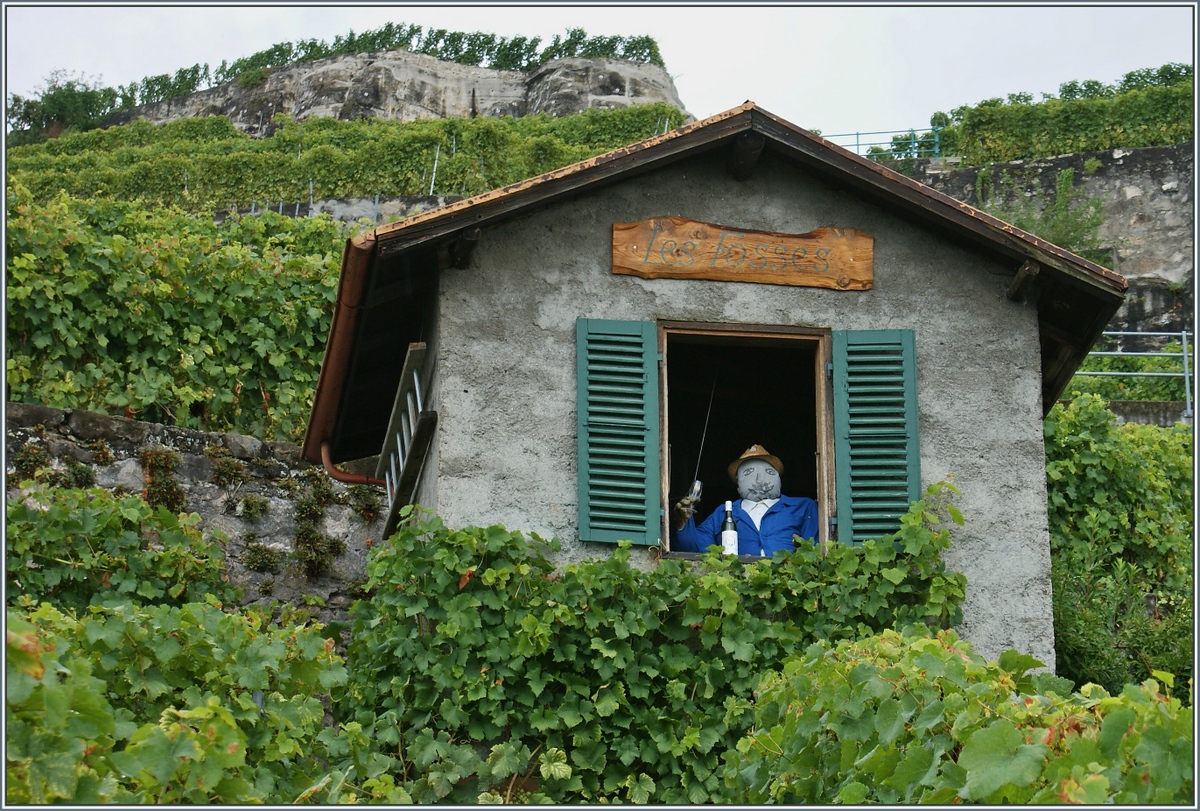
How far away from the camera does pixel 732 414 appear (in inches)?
512

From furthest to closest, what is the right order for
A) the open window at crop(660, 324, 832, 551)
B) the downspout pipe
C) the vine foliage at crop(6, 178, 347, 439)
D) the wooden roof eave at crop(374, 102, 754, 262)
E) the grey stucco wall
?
1. the vine foliage at crop(6, 178, 347, 439)
2. the open window at crop(660, 324, 832, 551)
3. the downspout pipe
4. the grey stucco wall
5. the wooden roof eave at crop(374, 102, 754, 262)

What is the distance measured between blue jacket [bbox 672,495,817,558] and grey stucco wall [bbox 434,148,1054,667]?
0.99m

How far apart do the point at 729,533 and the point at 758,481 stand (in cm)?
102

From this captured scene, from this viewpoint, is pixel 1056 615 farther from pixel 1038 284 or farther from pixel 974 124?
pixel 974 124

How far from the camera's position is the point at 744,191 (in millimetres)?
9938

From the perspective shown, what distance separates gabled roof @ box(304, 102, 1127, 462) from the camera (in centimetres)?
928

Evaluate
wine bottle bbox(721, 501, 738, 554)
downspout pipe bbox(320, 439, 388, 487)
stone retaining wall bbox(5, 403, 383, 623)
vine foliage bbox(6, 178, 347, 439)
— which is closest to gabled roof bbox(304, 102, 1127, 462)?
downspout pipe bbox(320, 439, 388, 487)

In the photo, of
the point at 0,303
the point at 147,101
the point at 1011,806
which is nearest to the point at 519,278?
the point at 0,303

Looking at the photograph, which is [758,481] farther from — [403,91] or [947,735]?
[403,91]

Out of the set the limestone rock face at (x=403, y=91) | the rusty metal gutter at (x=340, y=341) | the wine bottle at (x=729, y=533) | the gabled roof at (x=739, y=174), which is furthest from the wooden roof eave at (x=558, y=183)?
the limestone rock face at (x=403, y=91)

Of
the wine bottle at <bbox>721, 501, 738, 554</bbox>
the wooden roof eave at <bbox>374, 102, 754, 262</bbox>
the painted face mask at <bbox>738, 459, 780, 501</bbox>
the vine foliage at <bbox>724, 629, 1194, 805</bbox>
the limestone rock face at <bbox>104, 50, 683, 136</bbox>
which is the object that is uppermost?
the limestone rock face at <bbox>104, 50, 683, 136</bbox>

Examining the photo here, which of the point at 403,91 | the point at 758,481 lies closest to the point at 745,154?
the point at 758,481

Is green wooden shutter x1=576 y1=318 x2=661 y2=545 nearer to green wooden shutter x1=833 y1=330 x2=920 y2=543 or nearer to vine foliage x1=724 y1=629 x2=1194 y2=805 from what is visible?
green wooden shutter x1=833 y1=330 x2=920 y2=543

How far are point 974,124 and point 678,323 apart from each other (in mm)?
23040
